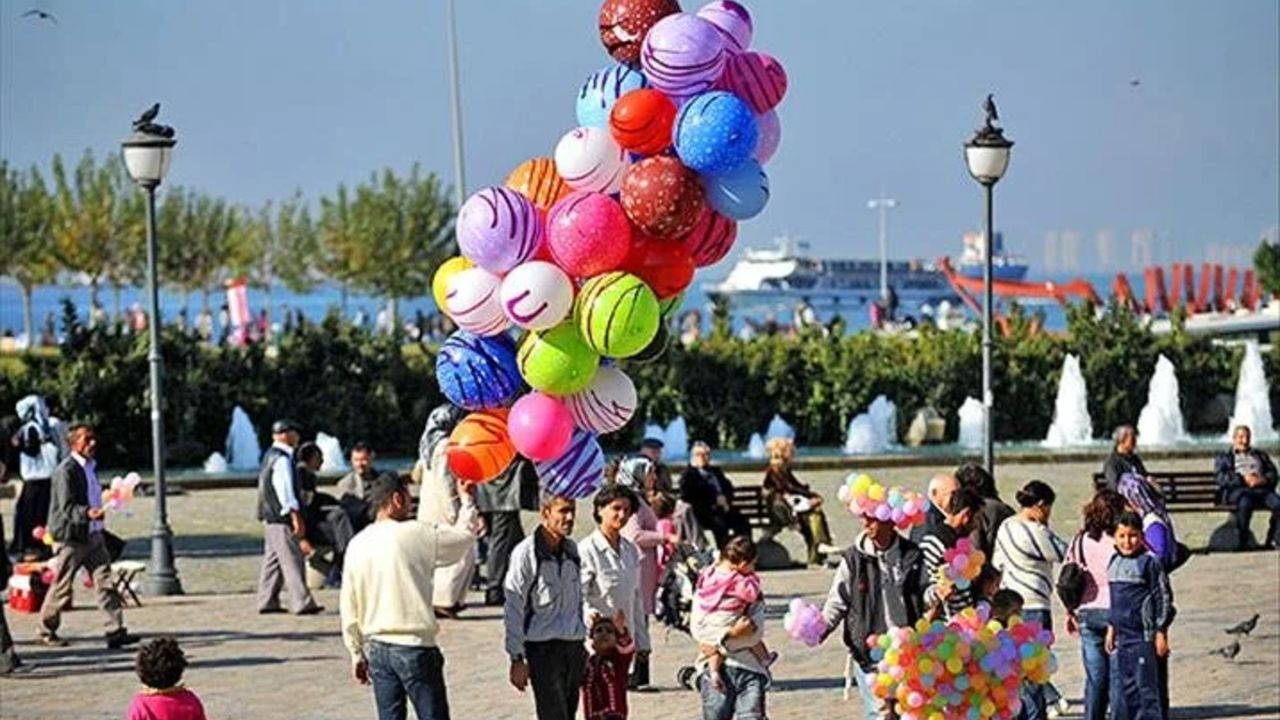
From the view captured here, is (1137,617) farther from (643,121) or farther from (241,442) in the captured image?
(241,442)

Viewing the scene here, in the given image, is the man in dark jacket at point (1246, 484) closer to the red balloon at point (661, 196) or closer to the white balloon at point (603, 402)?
the white balloon at point (603, 402)

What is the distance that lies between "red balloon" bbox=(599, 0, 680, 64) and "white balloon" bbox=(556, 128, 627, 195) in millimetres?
633

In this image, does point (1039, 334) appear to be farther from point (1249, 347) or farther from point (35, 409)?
point (35, 409)

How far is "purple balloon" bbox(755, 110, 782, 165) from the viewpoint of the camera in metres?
12.9

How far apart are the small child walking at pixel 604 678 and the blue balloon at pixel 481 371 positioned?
→ 4.11 feet

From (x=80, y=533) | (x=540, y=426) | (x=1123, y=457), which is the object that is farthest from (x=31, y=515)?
(x=540, y=426)

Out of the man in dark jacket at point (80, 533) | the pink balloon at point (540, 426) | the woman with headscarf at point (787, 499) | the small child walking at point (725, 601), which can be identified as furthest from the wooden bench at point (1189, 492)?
the pink balloon at point (540, 426)

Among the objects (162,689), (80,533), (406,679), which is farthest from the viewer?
(80,533)

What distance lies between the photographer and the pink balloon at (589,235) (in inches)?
488

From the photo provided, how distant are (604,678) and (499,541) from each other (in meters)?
7.40

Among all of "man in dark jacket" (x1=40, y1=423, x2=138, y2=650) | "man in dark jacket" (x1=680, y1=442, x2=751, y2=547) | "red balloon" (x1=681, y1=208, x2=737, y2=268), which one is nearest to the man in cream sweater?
"red balloon" (x1=681, y1=208, x2=737, y2=268)

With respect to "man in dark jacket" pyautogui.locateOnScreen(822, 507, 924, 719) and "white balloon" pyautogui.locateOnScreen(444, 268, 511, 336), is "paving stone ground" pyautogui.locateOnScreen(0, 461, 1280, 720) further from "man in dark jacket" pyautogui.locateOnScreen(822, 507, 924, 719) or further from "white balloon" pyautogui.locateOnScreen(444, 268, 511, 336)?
"white balloon" pyautogui.locateOnScreen(444, 268, 511, 336)

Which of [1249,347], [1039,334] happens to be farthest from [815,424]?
[1249,347]

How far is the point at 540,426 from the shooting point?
41.8ft
